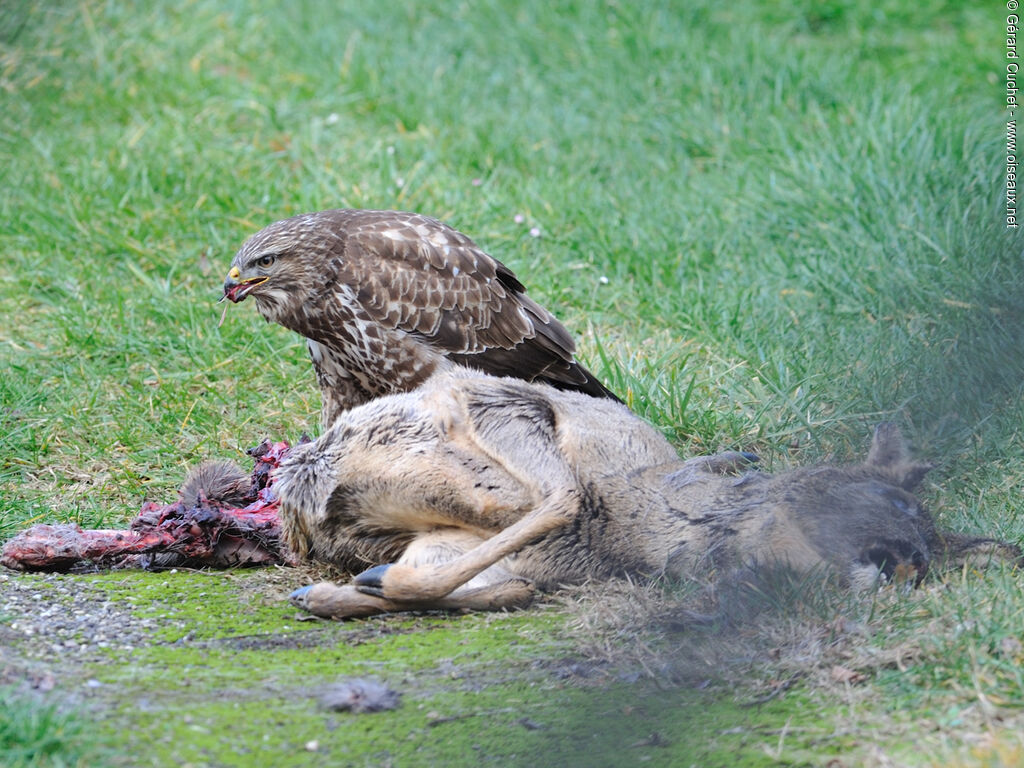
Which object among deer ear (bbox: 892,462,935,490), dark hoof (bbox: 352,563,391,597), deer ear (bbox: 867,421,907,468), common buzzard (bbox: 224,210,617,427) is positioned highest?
common buzzard (bbox: 224,210,617,427)

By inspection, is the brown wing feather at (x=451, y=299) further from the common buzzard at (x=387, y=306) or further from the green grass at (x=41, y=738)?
the green grass at (x=41, y=738)

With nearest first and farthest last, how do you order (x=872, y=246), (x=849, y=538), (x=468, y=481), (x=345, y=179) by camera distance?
(x=849, y=538), (x=468, y=481), (x=872, y=246), (x=345, y=179)

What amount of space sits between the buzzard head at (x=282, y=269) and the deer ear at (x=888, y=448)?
8.15 feet

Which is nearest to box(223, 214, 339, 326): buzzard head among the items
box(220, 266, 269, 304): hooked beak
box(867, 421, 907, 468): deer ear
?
box(220, 266, 269, 304): hooked beak

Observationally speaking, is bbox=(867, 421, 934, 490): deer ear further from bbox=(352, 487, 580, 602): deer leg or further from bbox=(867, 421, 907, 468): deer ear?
bbox=(352, 487, 580, 602): deer leg

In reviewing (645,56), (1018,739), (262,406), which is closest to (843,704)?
(1018,739)

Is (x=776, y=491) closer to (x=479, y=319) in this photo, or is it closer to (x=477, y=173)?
(x=479, y=319)

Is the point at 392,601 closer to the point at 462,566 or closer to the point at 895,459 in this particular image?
the point at 462,566

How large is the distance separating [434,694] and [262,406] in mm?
3073

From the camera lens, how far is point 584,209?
7.93m

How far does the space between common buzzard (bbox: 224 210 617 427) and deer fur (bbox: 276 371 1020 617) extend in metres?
0.99

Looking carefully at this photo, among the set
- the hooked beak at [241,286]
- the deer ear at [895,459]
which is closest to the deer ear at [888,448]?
the deer ear at [895,459]

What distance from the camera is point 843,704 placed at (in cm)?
329

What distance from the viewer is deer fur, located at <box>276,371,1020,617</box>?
381cm
